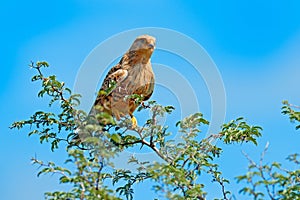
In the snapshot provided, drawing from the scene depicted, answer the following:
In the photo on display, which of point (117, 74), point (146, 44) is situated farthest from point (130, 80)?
point (146, 44)

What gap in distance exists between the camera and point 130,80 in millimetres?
6121

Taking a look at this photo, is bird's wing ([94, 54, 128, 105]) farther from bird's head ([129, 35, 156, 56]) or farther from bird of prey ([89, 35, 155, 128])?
bird's head ([129, 35, 156, 56])

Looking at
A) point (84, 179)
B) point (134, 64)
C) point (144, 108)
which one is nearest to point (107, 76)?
point (134, 64)

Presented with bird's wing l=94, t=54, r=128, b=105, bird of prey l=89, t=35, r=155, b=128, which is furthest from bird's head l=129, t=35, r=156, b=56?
bird's wing l=94, t=54, r=128, b=105

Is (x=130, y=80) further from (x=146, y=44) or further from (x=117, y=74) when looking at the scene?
(x=146, y=44)

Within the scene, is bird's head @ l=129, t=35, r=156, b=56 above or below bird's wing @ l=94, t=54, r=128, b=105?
above

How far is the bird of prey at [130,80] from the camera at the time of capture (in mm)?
5588

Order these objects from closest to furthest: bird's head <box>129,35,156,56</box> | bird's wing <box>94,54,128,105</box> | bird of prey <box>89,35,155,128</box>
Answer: bird of prey <box>89,35,155,128</box> → bird's wing <box>94,54,128,105</box> → bird's head <box>129,35,156,56</box>

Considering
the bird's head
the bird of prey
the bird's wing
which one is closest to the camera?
the bird of prey

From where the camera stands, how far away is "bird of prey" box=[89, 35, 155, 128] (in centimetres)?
559

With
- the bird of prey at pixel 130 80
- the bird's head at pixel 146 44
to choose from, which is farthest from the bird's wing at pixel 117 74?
the bird's head at pixel 146 44

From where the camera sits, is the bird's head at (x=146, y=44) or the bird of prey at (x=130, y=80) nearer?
the bird of prey at (x=130, y=80)

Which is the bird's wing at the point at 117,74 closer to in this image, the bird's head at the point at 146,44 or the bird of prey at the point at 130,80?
the bird of prey at the point at 130,80

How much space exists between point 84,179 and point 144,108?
77.2 inches
